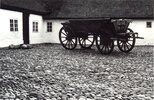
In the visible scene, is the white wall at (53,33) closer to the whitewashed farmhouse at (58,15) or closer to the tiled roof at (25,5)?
the whitewashed farmhouse at (58,15)

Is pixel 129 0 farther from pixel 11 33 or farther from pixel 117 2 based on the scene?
pixel 11 33

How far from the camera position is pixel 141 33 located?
74.9 ft

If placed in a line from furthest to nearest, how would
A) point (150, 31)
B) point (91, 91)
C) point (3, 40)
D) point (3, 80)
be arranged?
point (150, 31) < point (3, 40) < point (3, 80) < point (91, 91)

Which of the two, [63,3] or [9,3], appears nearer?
[9,3]

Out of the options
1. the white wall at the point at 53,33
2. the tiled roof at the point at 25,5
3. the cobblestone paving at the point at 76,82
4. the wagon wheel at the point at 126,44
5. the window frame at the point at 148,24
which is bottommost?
the cobblestone paving at the point at 76,82

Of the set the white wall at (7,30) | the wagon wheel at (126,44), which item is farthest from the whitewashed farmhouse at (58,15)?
the wagon wheel at (126,44)

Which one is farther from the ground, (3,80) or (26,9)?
(26,9)

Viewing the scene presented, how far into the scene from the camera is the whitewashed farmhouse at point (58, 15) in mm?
19500

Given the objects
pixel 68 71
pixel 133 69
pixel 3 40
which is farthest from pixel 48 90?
pixel 3 40

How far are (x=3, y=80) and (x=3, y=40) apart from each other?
441 inches

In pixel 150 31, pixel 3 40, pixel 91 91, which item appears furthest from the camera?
pixel 150 31

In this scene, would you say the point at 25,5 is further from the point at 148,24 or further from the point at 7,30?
the point at 148,24

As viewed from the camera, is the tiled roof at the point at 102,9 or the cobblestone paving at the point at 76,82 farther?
the tiled roof at the point at 102,9

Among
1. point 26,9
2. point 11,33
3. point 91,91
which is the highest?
point 26,9
